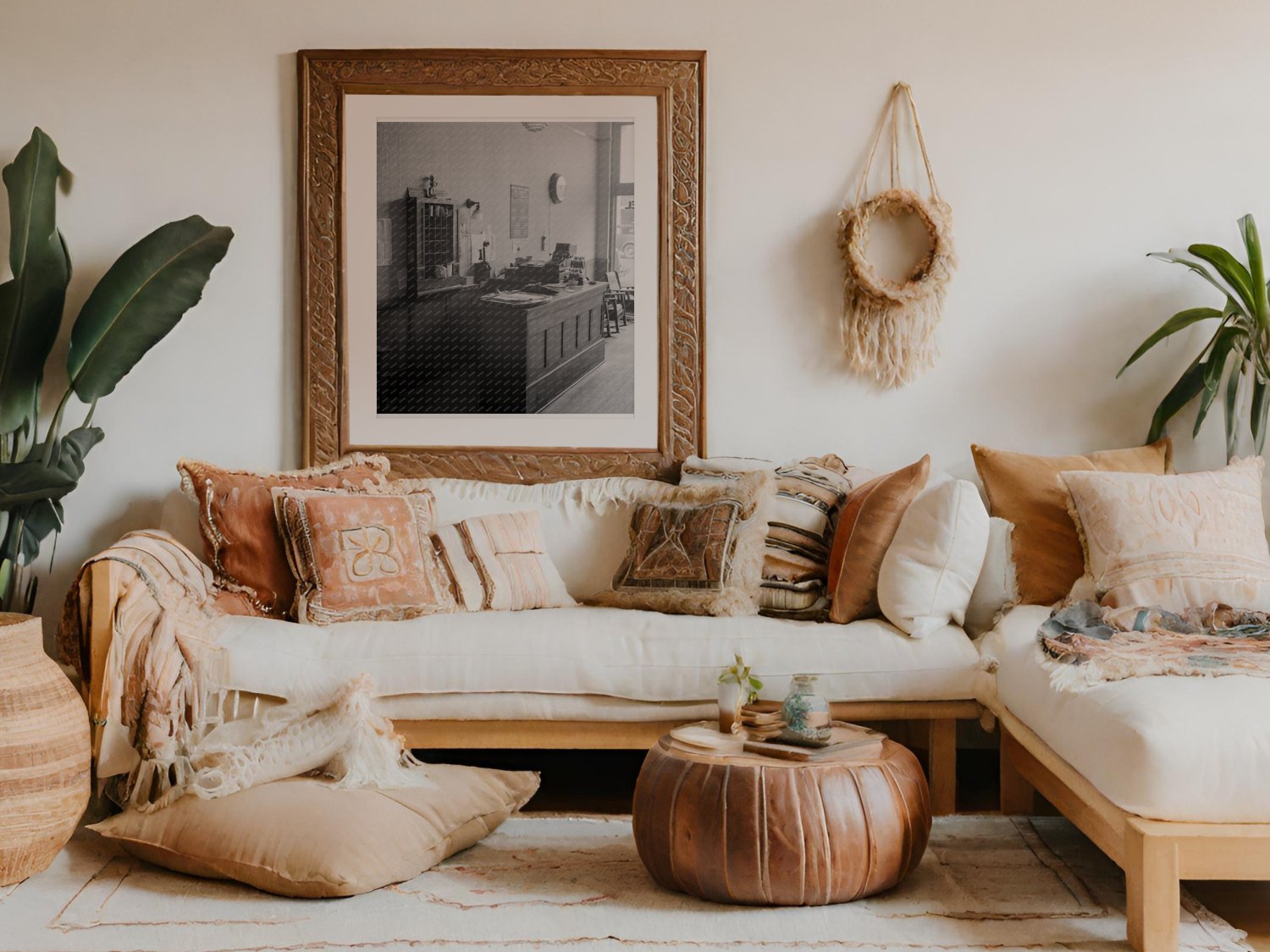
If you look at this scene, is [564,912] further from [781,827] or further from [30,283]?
[30,283]

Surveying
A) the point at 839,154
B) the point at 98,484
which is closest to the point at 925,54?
the point at 839,154

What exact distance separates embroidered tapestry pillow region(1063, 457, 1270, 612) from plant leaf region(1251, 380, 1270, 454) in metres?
0.28

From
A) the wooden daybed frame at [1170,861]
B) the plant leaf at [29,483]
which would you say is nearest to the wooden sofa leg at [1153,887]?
the wooden daybed frame at [1170,861]

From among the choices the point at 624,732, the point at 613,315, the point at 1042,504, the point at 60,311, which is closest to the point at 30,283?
the point at 60,311

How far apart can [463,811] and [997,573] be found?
1632 millimetres

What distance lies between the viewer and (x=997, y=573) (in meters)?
3.27

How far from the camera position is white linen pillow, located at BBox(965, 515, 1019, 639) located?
3.27 metres

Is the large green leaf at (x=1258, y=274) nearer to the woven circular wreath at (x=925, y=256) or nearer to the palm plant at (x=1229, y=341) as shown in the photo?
the palm plant at (x=1229, y=341)

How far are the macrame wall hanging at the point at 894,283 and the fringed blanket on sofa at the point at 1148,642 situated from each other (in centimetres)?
101

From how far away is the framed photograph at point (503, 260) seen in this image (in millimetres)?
3703

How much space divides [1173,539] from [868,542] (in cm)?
77

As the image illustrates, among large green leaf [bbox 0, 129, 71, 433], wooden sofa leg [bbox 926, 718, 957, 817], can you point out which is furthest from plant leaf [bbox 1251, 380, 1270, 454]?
large green leaf [bbox 0, 129, 71, 433]

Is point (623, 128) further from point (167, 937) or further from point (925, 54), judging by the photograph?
point (167, 937)

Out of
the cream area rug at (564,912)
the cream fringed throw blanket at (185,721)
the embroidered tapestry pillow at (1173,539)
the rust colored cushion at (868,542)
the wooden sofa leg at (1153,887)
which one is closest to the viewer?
the wooden sofa leg at (1153,887)
